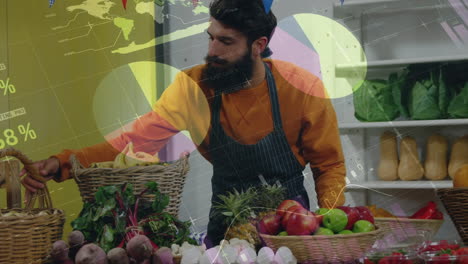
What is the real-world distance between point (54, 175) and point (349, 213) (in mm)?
838

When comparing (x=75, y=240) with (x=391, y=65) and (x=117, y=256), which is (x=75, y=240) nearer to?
(x=117, y=256)

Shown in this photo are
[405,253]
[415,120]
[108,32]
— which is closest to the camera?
[405,253]

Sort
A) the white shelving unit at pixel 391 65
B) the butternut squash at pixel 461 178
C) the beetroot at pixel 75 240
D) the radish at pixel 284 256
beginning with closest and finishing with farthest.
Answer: the radish at pixel 284 256, the beetroot at pixel 75 240, the butternut squash at pixel 461 178, the white shelving unit at pixel 391 65

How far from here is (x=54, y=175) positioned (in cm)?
182

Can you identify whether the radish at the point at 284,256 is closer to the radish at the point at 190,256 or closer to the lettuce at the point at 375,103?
the radish at the point at 190,256

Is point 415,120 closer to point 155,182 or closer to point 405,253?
point 405,253

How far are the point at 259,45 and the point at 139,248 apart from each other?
653 mm

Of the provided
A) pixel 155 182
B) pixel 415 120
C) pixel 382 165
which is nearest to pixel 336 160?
pixel 382 165

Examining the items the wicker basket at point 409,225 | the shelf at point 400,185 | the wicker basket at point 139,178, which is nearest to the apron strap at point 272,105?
the wicker basket at point 139,178

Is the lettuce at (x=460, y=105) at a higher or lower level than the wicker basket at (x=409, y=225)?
higher

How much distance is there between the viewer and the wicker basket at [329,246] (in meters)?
1.35

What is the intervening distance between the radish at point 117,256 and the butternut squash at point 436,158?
2.49ft

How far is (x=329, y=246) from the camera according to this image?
134cm

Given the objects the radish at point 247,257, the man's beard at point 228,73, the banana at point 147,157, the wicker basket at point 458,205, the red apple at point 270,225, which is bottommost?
the wicker basket at point 458,205
